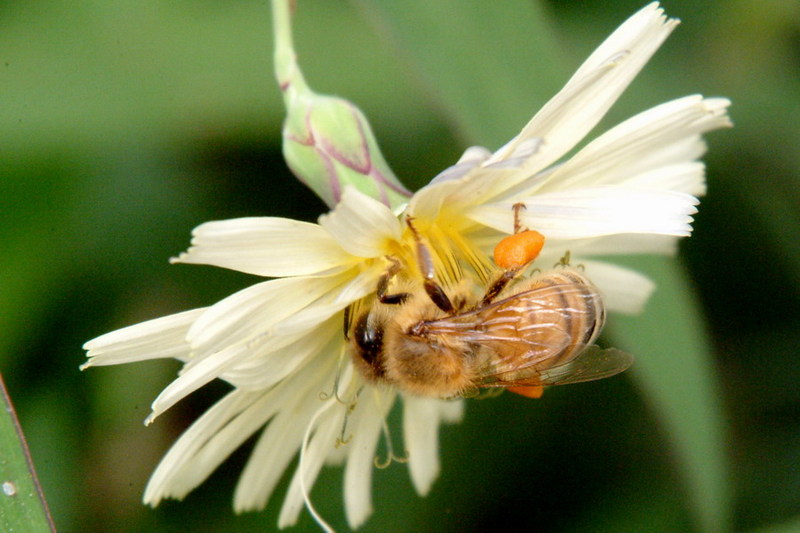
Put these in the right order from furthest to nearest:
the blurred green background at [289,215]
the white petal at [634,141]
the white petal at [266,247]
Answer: the blurred green background at [289,215]
the white petal at [634,141]
the white petal at [266,247]

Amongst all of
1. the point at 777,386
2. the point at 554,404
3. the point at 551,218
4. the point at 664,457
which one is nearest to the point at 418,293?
the point at 551,218

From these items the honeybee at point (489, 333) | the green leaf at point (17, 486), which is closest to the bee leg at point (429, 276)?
the honeybee at point (489, 333)

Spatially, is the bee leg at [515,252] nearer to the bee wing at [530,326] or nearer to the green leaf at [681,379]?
the bee wing at [530,326]

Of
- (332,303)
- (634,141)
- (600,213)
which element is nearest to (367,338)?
(332,303)

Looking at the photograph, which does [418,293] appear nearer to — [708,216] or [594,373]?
[594,373]

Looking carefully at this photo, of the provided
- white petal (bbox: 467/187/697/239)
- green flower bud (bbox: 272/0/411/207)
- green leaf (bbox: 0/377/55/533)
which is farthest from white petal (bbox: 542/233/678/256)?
green leaf (bbox: 0/377/55/533)

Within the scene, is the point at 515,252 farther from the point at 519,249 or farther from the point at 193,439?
the point at 193,439

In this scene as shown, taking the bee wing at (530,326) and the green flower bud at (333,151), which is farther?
the green flower bud at (333,151)
